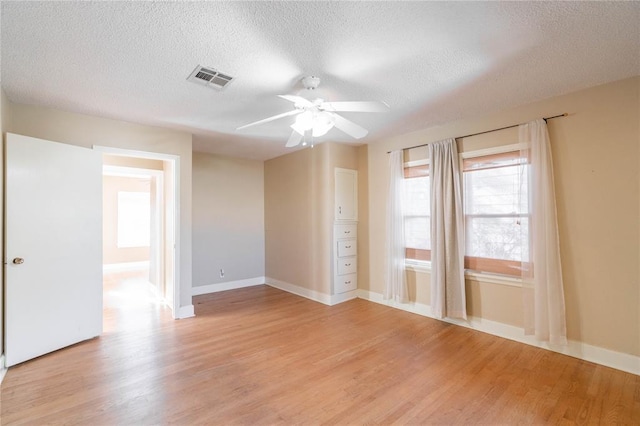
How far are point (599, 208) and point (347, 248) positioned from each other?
3061 millimetres

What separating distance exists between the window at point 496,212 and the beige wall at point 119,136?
145 inches

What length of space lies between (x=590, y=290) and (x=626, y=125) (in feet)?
4.99

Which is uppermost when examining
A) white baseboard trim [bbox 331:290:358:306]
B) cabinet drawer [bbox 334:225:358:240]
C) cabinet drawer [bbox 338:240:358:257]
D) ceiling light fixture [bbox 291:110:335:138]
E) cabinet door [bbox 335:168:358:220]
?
ceiling light fixture [bbox 291:110:335:138]

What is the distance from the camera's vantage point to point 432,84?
8.76 ft

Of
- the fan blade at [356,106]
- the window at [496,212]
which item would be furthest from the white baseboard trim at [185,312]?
the window at [496,212]

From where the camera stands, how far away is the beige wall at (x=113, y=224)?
7.61 m

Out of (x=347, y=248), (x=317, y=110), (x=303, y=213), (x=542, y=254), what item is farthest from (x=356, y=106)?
(x=303, y=213)

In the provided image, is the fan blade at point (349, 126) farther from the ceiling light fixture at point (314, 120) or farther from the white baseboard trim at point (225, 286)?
A: the white baseboard trim at point (225, 286)

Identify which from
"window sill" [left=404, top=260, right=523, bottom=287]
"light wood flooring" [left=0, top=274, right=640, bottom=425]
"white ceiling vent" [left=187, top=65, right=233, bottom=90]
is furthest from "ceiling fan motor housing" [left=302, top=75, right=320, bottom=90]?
"window sill" [left=404, top=260, right=523, bottom=287]

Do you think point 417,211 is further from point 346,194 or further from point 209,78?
point 209,78

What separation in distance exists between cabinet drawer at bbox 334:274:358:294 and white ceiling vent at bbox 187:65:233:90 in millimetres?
3205

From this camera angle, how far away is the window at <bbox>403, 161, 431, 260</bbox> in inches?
160

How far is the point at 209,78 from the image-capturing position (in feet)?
8.16

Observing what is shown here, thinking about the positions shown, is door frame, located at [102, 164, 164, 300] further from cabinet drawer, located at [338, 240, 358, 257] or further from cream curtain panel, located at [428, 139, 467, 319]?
cream curtain panel, located at [428, 139, 467, 319]
